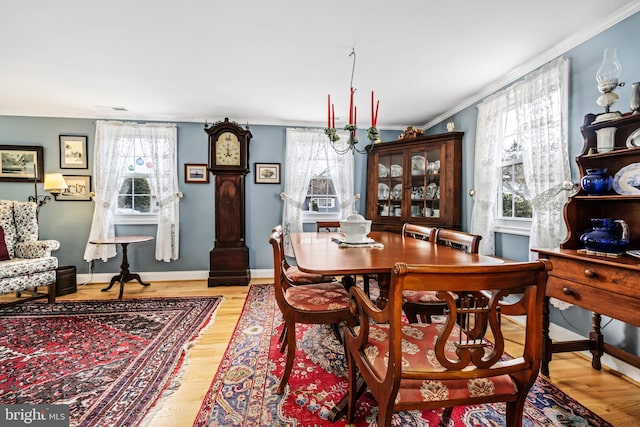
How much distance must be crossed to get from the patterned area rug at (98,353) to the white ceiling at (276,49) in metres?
2.24

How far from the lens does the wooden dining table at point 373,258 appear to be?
1.23m

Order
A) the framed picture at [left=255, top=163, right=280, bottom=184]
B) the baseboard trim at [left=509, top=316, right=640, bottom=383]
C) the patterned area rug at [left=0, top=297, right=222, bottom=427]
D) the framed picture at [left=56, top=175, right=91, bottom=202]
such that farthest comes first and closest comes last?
the framed picture at [left=255, top=163, right=280, bottom=184]
the framed picture at [left=56, top=175, right=91, bottom=202]
the baseboard trim at [left=509, top=316, right=640, bottom=383]
the patterned area rug at [left=0, top=297, right=222, bottom=427]

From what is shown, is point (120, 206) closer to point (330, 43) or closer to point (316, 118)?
point (316, 118)

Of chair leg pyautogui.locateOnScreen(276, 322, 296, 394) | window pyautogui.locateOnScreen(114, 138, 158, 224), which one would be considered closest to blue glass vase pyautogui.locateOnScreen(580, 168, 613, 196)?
chair leg pyautogui.locateOnScreen(276, 322, 296, 394)

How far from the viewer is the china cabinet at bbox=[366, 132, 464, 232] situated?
3.25 metres

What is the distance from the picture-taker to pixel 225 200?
12.3ft

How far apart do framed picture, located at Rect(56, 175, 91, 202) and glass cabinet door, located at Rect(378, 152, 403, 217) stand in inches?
153

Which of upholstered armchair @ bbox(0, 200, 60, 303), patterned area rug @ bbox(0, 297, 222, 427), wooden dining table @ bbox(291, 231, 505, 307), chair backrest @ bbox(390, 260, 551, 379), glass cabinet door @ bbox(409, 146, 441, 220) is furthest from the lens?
glass cabinet door @ bbox(409, 146, 441, 220)

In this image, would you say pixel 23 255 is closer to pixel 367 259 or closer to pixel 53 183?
pixel 53 183

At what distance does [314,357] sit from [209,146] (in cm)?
287

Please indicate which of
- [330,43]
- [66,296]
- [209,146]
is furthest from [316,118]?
[66,296]

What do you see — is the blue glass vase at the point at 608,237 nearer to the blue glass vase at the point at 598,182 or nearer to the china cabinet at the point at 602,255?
the china cabinet at the point at 602,255

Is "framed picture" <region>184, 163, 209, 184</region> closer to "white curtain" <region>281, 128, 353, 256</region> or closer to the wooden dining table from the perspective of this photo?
"white curtain" <region>281, 128, 353, 256</region>

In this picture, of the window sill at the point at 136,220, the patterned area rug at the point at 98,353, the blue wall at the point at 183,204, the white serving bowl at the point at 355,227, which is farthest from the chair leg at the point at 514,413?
the window sill at the point at 136,220
